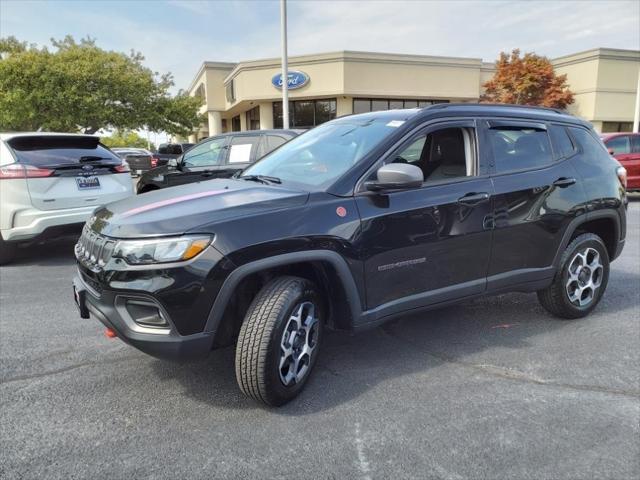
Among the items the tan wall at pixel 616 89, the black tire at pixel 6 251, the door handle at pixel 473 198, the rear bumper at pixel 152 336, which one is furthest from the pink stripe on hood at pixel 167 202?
the tan wall at pixel 616 89

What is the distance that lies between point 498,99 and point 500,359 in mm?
26433

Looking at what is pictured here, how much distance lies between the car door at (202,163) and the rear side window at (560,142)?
5140mm

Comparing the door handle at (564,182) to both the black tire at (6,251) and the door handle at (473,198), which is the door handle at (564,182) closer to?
the door handle at (473,198)

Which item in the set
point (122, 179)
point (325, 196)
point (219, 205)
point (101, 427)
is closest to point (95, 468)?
point (101, 427)

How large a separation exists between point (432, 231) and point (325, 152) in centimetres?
97

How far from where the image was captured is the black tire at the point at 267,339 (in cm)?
260

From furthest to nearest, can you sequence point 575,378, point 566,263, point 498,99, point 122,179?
point 498,99
point 122,179
point 566,263
point 575,378

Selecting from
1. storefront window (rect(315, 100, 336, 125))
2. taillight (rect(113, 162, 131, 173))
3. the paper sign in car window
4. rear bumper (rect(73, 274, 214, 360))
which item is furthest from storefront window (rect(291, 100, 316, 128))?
rear bumper (rect(73, 274, 214, 360))

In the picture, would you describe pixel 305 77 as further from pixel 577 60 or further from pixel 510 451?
pixel 510 451

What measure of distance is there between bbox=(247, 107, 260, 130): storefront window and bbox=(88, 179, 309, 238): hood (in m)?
27.0

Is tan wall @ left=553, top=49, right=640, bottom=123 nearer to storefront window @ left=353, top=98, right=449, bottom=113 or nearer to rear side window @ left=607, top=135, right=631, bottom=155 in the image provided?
storefront window @ left=353, top=98, right=449, bottom=113

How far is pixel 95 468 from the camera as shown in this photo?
229 centimetres

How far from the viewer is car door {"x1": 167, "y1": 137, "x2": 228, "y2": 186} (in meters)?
7.88

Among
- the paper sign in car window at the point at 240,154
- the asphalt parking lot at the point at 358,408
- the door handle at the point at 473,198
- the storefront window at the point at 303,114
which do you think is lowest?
the asphalt parking lot at the point at 358,408
